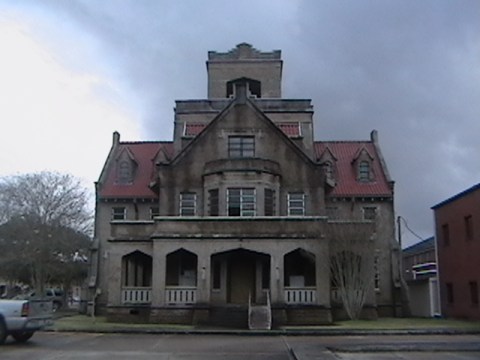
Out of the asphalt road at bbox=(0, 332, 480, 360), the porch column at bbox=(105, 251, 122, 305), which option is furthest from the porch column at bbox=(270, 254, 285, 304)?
the porch column at bbox=(105, 251, 122, 305)

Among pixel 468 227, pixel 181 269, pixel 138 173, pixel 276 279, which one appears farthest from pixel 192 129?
pixel 468 227

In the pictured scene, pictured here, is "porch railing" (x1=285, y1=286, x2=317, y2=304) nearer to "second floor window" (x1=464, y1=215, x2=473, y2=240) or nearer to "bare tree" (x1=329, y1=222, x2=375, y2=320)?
"bare tree" (x1=329, y1=222, x2=375, y2=320)

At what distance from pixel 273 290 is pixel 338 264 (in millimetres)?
3783

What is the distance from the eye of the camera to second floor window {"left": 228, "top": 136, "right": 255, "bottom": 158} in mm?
34812

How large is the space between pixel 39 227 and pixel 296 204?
70.0 ft

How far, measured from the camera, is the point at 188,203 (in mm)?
34594

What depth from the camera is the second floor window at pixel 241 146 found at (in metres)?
34.8

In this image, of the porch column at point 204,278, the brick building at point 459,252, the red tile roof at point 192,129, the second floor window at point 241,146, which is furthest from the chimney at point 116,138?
the brick building at point 459,252

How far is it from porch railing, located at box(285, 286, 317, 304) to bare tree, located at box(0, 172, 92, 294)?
22725 mm

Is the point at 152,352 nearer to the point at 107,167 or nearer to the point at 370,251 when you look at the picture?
the point at 370,251

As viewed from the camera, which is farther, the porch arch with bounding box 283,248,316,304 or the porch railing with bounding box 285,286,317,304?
the porch arch with bounding box 283,248,316,304

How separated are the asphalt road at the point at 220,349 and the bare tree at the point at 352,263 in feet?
26.6

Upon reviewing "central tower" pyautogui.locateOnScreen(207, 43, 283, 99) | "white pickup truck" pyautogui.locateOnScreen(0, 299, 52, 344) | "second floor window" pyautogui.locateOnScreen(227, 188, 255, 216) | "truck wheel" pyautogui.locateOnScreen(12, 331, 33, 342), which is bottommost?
"truck wheel" pyautogui.locateOnScreen(12, 331, 33, 342)

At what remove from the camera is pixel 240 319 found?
28.6 meters
